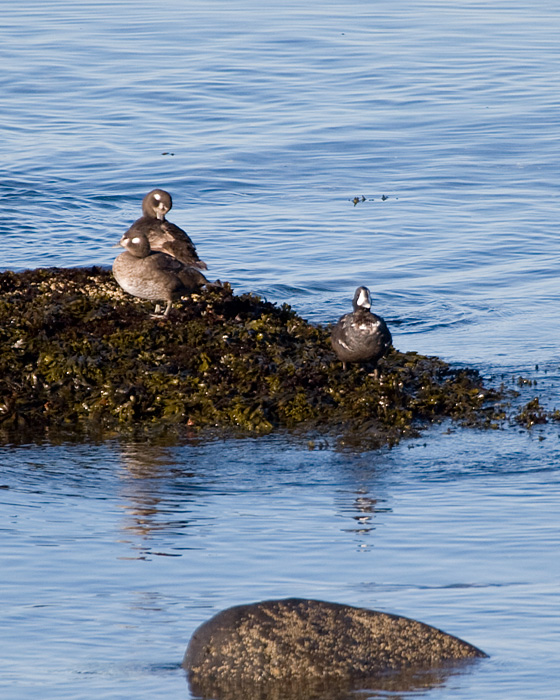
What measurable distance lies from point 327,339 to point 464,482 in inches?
101

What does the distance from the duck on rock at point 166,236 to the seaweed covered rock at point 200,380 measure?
0.83 meters

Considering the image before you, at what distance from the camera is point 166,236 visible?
11789 millimetres

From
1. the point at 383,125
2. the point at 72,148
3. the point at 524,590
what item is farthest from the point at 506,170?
the point at 524,590

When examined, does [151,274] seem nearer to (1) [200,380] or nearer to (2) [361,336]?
(1) [200,380]

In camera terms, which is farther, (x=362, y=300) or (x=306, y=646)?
(x=362, y=300)

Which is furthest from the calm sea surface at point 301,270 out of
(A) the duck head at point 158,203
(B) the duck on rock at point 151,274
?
(A) the duck head at point 158,203

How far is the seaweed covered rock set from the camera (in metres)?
9.99

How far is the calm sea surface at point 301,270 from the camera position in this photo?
6.50 m

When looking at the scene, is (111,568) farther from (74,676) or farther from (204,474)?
(204,474)

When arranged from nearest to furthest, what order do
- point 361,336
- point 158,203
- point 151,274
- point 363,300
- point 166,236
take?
point 361,336 → point 363,300 → point 151,274 → point 166,236 → point 158,203

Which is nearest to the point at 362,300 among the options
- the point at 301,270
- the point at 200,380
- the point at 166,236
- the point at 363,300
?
the point at 363,300

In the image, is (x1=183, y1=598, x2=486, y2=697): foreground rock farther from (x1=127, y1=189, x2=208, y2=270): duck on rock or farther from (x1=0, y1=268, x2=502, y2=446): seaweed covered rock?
(x1=127, y1=189, x2=208, y2=270): duck on rock

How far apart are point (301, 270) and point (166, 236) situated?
4.37 m

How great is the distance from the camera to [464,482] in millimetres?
8742
